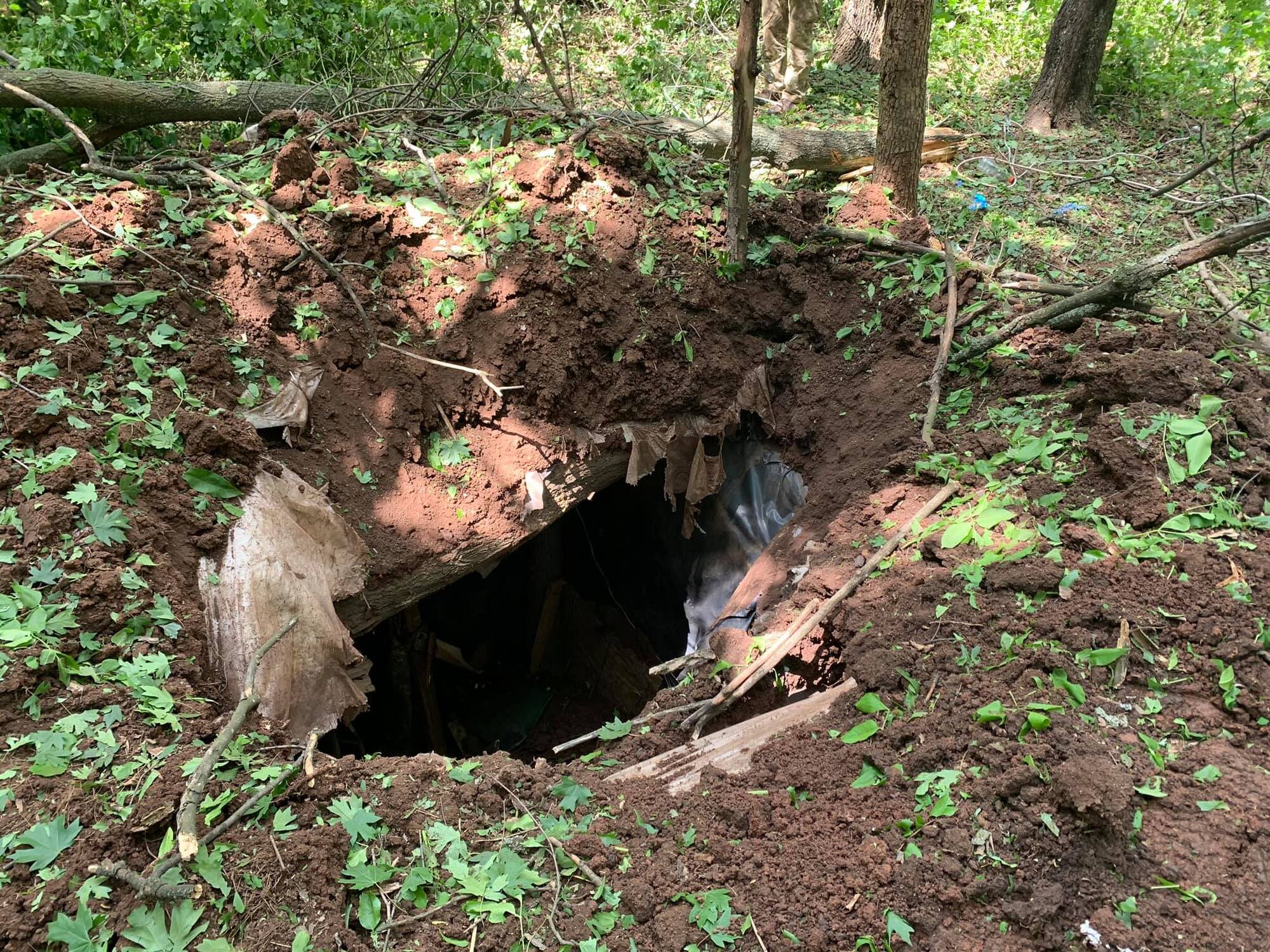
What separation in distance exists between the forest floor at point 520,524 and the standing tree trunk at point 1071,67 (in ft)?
12.2

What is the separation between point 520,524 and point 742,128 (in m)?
2.09

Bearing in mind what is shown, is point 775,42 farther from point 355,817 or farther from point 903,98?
point 355,817

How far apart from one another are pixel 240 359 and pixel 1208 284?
4158 mm

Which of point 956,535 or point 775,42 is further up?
point 775,42

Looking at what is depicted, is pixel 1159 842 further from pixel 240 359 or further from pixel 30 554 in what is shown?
pixel 240 359

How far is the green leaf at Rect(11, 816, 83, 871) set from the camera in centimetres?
181

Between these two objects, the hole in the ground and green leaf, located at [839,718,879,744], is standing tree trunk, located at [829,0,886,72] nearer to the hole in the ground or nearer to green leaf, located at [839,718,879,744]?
the hole in the ground

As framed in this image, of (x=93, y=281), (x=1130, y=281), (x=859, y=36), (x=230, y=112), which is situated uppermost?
(x=859, y=36)

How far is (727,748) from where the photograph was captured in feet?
8.51

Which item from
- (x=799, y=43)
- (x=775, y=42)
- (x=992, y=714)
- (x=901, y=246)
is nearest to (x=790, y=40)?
(x=799, y=43)

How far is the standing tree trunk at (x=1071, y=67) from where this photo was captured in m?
6.73

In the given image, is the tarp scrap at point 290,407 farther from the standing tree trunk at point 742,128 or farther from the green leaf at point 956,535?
the green leaf at point 956,535

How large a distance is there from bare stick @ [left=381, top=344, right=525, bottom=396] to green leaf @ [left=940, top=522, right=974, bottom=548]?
179cm

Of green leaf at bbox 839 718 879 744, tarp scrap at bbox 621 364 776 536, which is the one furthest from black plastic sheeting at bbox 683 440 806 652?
green leaf at bbox 839 718 879 744
